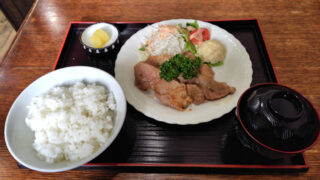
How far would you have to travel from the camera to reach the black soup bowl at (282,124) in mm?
1232

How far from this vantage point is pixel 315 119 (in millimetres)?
1268

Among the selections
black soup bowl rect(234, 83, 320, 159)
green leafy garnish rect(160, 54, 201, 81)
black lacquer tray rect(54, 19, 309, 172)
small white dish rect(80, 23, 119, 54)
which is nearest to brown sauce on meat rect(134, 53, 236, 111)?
green leafy garnish rect(160, 54, 201, 81)

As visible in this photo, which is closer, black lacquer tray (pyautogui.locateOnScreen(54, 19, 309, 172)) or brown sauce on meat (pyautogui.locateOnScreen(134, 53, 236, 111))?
black lacquer tray (pyautogui.locateOnScreen(54, 19, 309, 172))

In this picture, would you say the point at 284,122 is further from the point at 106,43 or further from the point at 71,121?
the point at 106,43

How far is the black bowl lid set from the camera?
4.04ft

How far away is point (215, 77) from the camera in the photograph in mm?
2156

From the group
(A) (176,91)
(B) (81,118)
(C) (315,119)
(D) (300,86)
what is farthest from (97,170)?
(D) (300,86)

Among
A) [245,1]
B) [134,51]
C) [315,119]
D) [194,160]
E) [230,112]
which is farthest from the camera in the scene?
[245,1]

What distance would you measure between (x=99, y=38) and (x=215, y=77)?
128cm

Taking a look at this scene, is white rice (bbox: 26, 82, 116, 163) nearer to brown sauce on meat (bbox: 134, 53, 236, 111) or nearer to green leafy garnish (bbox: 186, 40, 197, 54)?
brown sauce on meat (bbox: 134, 53, 236, 111)

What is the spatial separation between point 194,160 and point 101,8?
2284 mm

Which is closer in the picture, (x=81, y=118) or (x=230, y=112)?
(x=81, y=118)

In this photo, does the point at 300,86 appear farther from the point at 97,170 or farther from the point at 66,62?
the point at 66,62

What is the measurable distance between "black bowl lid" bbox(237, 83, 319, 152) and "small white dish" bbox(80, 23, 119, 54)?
1.56 meters
